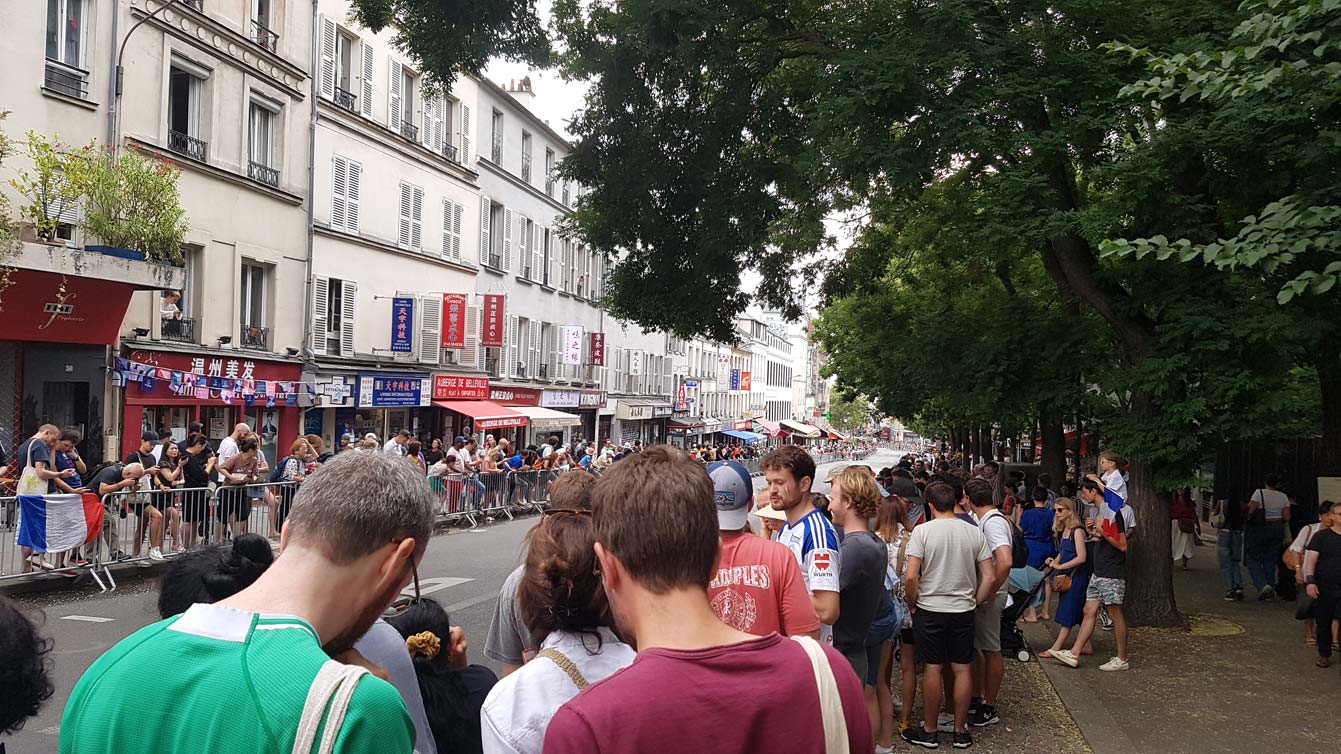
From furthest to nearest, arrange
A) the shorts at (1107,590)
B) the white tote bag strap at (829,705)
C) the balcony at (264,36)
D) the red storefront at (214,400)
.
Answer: the balcony at (264,36) → the red storefront at (214,400) → the shorts at (1107,590) → the white tote bag strap at (829,705)

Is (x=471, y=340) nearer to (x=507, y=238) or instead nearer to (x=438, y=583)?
(x=507, y=238)

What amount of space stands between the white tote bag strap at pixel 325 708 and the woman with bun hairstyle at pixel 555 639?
2.18 feet

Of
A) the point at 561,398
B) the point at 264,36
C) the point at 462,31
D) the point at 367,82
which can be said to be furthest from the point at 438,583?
the point at 561,398

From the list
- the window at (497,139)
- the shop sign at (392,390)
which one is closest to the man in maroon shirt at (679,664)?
the shop sign at (392,390)

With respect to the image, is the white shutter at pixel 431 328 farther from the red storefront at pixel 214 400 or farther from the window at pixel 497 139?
the window at pixel 497 139

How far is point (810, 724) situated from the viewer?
1.94 metres

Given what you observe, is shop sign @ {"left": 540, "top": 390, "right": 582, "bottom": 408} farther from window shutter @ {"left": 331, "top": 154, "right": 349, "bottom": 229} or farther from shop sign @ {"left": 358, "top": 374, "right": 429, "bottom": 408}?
window shutter @ {"left": 331, "top": 154, "right": 349, "bottom": 229}

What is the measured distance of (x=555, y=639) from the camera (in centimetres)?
254

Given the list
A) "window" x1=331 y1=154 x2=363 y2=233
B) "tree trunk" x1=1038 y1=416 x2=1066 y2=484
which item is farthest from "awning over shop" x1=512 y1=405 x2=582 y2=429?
"tree trunk" x1=1038 y1=416 x2=1066 y2=484

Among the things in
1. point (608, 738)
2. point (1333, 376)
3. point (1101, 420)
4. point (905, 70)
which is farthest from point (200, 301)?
point (608, 738)

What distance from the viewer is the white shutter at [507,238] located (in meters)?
35.9

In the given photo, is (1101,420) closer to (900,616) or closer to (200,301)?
(900,616)

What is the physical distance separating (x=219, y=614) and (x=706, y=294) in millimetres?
13277

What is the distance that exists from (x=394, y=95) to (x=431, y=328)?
663 cm
